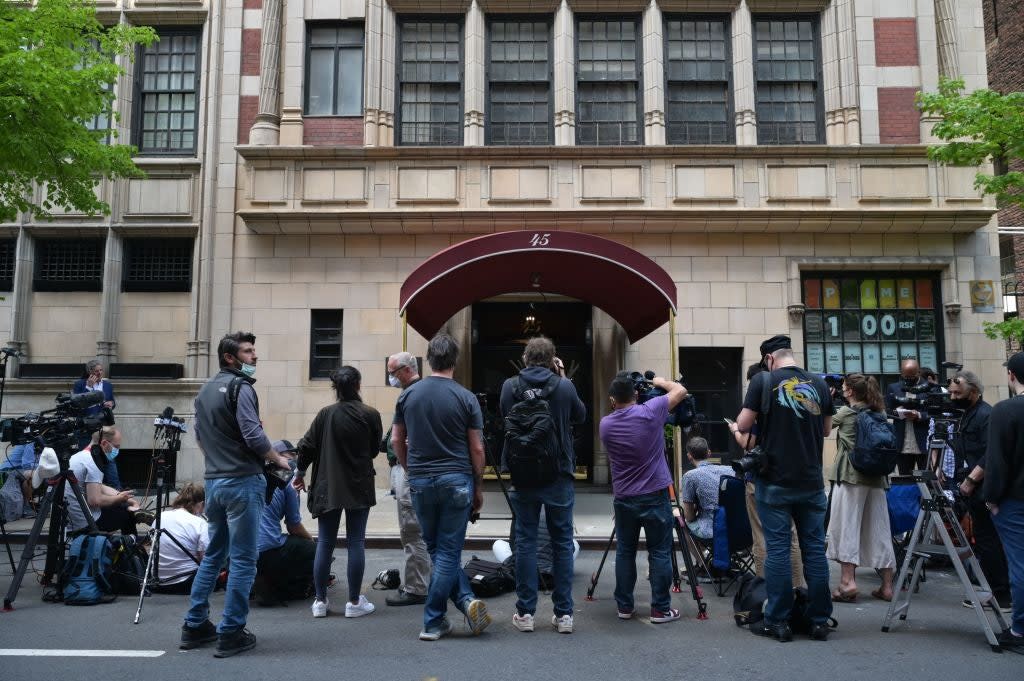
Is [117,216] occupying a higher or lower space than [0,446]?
higher

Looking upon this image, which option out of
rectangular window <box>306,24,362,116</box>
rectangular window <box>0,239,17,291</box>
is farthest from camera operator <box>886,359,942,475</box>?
rectangular window <box>0,239,17,291</box>

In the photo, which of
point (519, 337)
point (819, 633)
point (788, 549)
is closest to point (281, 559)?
point (788, 549)

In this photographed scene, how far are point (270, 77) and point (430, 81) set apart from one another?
121 inches

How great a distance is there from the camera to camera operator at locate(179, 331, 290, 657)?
16.5 feet

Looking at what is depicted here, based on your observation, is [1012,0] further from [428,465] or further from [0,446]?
A: [0,446]

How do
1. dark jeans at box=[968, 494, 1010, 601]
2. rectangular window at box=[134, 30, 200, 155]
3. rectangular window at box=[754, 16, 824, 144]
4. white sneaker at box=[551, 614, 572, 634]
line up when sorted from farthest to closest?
1. rectangular window at box=[134, 30, 200, 155]
2. rectangular window at box=[754, 16, 824, 144]
3. dark jeans at box=[968, 494, 1010, 601]
4. white sneaker at box=[551, 614, 572, 634]

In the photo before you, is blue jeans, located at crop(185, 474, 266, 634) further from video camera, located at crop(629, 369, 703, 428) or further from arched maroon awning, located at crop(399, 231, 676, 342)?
arched maroon awning, located at crop(399, 231, 676, 342)

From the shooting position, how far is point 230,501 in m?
5.09

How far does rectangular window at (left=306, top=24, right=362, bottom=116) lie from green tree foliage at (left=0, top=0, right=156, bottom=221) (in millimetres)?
3391

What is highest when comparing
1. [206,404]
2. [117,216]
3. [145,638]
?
[117,216]

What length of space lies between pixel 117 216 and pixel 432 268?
7714mm

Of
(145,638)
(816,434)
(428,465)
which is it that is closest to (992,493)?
(816,434)

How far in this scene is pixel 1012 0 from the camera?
23.0 meters

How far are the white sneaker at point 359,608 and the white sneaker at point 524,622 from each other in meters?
1.34
